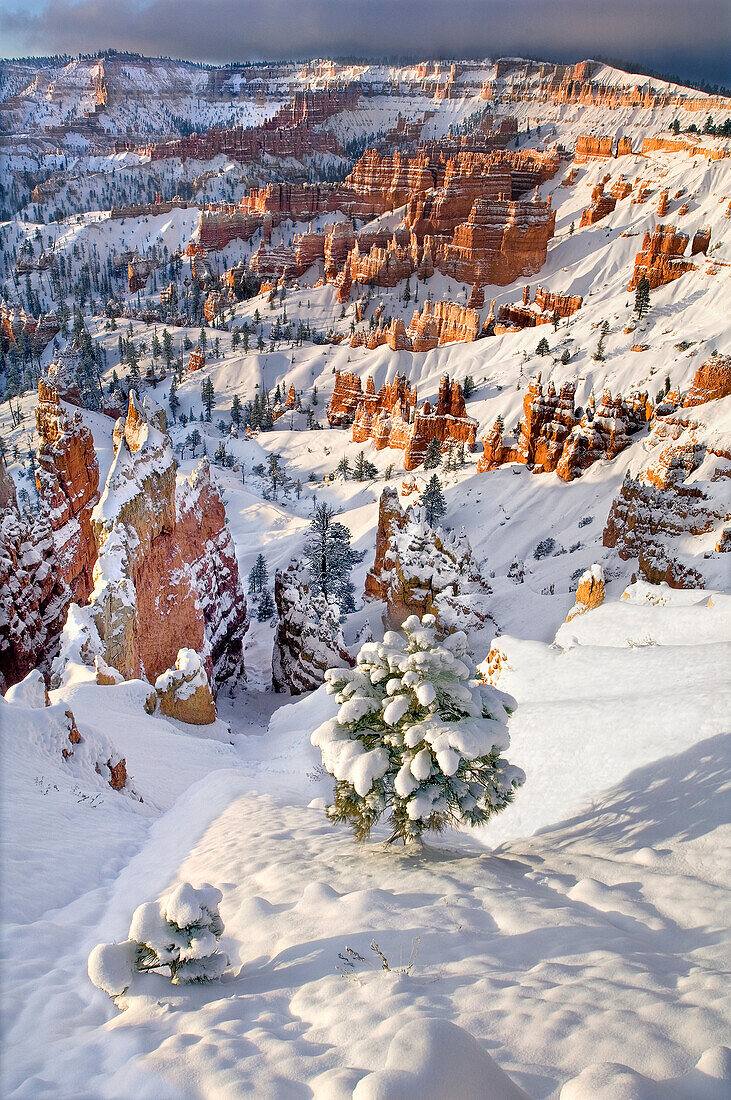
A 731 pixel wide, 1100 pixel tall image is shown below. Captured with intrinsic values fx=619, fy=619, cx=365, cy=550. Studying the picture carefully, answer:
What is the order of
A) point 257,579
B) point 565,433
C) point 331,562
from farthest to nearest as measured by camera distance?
point 565,433, point 257,579, point 331,562

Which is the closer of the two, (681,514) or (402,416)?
(681,514)

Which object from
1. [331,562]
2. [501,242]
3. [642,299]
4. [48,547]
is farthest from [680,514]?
[501,242]

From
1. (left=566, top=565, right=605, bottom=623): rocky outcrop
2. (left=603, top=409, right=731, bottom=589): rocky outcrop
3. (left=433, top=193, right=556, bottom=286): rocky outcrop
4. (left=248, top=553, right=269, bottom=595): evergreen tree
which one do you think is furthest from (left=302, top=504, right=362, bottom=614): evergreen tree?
(left=433, top=193, right=556, bottom=286): rocky outcrop

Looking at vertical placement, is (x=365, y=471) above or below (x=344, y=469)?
above

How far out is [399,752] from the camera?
20.9ft

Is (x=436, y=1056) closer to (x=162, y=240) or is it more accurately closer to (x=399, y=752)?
(x=399, y=752)

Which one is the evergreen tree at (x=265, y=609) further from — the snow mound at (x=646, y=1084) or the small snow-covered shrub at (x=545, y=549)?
the snow mound at (x=646, y=1084)

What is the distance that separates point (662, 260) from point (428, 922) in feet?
222

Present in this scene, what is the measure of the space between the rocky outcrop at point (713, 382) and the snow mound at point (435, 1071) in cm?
3622

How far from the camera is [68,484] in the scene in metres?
27.5

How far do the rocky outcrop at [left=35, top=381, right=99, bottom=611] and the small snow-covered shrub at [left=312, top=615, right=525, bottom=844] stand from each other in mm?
22196

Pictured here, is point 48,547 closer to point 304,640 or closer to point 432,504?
point 304,640

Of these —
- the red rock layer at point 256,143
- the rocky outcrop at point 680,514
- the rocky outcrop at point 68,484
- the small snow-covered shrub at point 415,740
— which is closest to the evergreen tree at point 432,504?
the rocky outcrop at point 680,514

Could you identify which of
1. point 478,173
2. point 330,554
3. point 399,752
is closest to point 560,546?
→ point 330,554
